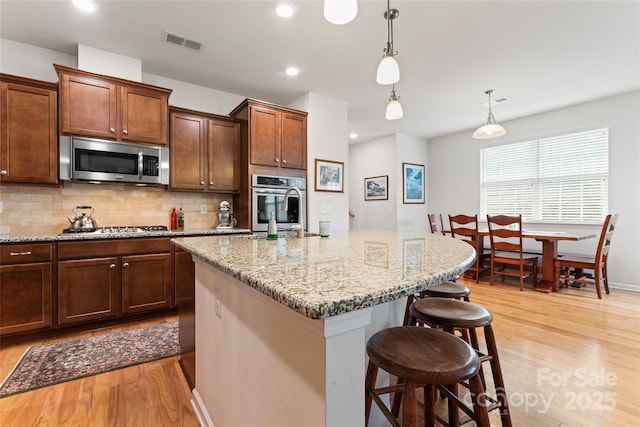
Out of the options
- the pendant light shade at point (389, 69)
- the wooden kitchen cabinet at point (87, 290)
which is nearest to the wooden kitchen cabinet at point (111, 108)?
the wooden kitchen cabinet at point (87, 290)

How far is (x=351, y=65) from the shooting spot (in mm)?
3119

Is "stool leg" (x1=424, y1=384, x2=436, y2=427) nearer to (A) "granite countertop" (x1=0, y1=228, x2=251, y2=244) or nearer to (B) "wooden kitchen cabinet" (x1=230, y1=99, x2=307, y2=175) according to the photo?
(A) "granite countertop" (x1=0, y1=228, x2=251, y2=244)

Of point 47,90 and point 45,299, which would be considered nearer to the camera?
point 45,299

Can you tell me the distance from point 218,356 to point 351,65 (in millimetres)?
3006

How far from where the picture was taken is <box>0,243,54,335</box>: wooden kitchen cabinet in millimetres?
2219

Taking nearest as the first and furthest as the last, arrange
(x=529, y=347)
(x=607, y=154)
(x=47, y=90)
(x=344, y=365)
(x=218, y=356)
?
(x=344, y=365) → (x=218, y=356) → (x=529, y=347) → (x=47, y=90) → (x=607, y=154)

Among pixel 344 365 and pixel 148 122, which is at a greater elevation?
pixel 148 122

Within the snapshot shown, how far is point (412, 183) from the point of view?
6109 millimetres

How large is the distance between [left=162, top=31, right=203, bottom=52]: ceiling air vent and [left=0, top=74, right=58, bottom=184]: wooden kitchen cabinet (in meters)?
1.11

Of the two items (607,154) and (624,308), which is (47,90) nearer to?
(624,308)

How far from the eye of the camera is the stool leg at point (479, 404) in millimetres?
1030

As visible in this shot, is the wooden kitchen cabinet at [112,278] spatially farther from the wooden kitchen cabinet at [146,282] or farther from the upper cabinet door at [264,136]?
the upper cabinet door at [264,136]

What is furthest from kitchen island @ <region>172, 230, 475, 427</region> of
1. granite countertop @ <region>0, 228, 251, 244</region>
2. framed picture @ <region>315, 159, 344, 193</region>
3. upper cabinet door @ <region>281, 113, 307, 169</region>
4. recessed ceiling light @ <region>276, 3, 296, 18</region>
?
framed picture @ <region>315, 159, 344, 193</region>

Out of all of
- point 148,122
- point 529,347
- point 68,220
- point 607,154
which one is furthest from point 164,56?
point 607,154
